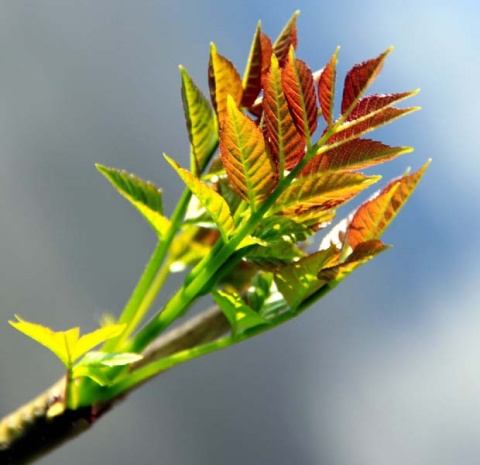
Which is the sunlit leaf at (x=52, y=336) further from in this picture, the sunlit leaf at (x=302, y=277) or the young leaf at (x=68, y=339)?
the sunlit leaf at (x=302, y=277)

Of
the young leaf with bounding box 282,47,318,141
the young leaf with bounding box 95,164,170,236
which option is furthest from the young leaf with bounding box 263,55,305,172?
the young leaf with bounding box 95,164,170,236

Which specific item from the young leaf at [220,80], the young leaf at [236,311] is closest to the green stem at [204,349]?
the young leaf at [236,311]

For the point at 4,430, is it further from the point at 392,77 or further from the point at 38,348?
the point at 392,77

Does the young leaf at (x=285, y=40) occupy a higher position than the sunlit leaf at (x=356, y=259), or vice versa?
the young leaf at (x=285, y=40)

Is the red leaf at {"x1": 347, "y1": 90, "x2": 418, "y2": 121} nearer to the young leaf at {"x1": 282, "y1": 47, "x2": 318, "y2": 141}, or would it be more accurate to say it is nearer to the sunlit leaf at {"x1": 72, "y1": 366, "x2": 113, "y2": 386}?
the young leaf at {"x1": 282, "y1": 47, "x2": 318, "y2": 141}

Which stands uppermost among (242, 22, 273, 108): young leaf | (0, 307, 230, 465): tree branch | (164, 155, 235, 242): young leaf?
(242, 22, 273, 108): young leaf

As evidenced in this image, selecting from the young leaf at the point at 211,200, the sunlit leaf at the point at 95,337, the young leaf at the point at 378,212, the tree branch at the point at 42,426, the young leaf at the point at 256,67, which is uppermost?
the young leaf at the point at 256,67

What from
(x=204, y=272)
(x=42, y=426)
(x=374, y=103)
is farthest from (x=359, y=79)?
(x=42, y=426)
